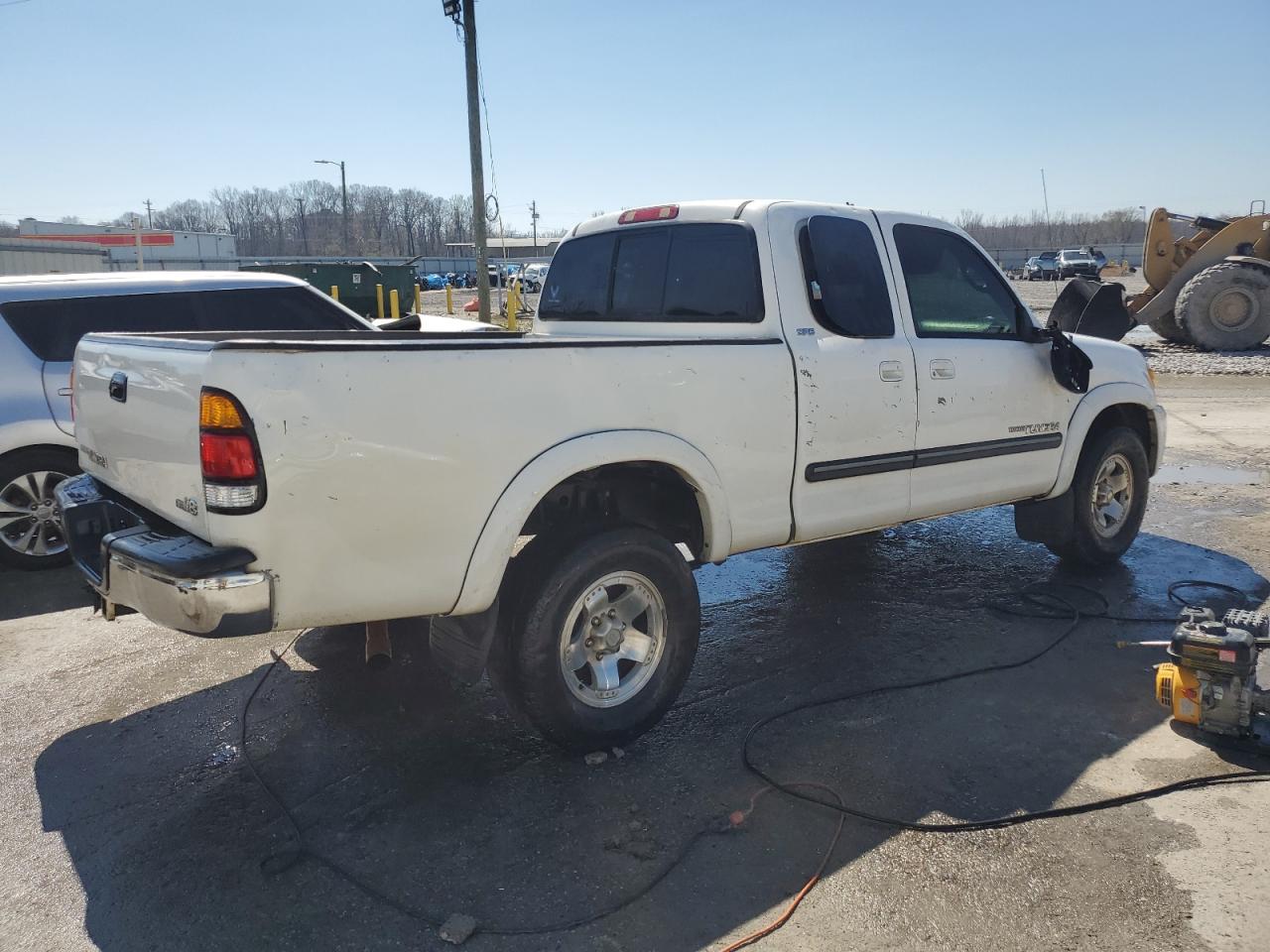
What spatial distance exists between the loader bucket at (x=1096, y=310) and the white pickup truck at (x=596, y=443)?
0.23 m

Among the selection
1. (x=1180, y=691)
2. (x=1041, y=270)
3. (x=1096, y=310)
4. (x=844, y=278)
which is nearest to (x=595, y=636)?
(x=844, y=278)

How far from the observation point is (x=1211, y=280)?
16531mm

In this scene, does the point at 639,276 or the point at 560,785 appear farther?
the point at 639,276

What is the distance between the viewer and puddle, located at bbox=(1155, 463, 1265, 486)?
8.12m

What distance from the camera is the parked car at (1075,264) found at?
4775 centimetres

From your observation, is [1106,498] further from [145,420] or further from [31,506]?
[31,506]

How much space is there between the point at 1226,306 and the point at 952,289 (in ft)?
48.8

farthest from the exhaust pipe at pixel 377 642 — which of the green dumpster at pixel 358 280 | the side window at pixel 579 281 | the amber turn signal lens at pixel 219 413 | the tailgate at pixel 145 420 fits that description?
the green dumpster at pixel 358 280

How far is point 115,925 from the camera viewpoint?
8.93 feet

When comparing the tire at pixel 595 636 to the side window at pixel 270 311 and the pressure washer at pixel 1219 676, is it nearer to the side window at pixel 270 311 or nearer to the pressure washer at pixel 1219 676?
the pressure washer at pixel 1219 676

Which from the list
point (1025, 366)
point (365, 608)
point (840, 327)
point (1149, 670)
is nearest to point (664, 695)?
point (365, 608)

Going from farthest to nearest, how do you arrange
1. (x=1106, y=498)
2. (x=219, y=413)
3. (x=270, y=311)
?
(x=270, y=311) → (x=1106, y=498) → (x=219, y=413)

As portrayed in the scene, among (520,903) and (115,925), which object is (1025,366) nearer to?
(520,903)

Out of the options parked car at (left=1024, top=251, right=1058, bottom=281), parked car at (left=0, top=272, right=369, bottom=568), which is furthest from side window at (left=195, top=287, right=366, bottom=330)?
parked car at (left=1024, top=251, right=1058, bottom=281)
